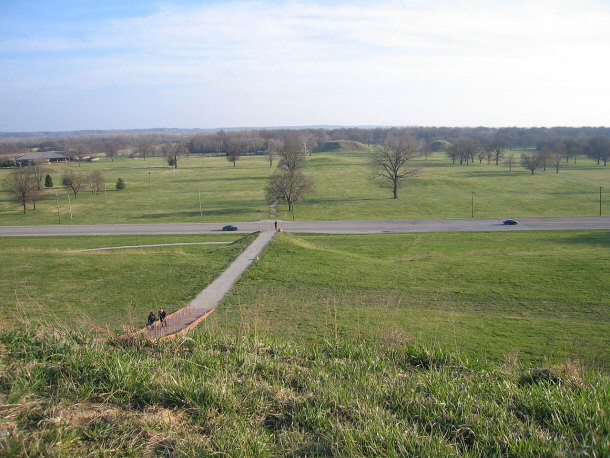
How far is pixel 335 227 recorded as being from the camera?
5047 centimetres

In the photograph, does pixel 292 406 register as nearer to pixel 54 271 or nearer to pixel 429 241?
pixel 54 271

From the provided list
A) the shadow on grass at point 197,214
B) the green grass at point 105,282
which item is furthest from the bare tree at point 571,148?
the green grass at point 105,282

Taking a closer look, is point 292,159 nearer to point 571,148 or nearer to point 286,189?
point 286,189

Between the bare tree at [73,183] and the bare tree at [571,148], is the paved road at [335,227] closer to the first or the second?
the bare tree at [73,183]

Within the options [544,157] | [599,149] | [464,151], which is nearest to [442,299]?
[544,157]

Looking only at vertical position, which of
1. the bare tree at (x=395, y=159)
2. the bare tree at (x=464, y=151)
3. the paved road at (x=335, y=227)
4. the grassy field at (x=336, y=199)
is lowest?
the paved road at (x=335, y=227)

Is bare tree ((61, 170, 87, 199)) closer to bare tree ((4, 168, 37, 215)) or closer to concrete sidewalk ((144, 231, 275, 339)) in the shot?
bare tree ((4, 168, 37, 215))

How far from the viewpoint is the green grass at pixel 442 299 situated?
1645 cm

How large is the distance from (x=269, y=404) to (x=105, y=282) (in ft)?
75.0

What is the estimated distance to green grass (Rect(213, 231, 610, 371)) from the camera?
1645cm

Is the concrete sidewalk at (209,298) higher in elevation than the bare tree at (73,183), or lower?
lower

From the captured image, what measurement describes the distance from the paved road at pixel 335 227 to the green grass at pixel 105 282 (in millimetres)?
15437

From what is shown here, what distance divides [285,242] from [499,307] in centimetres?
1630

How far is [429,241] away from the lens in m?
41.6
